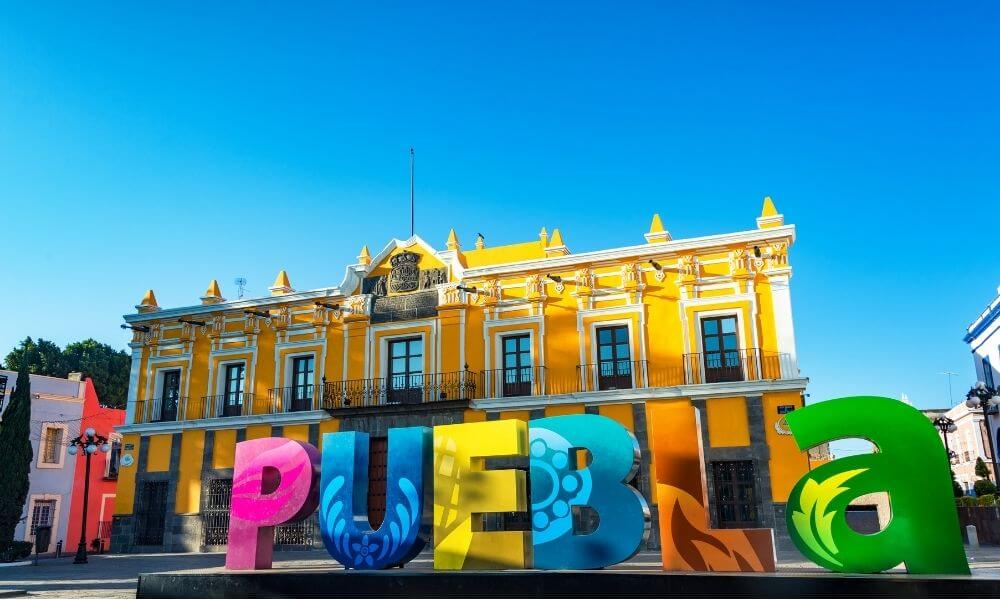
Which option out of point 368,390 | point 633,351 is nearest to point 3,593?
point 368,390

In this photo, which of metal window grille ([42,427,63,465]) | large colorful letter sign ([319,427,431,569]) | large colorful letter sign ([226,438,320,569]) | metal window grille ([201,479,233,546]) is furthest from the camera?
metal window grille ([42,427,63,465])

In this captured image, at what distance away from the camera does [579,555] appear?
423 inches

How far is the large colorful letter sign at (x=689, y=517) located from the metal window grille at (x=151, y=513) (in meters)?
20.3

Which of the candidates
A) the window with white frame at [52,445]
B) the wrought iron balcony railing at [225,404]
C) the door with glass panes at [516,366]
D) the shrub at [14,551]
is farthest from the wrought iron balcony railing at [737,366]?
the window with white frame at [52,445]

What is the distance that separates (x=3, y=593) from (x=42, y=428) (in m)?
19.6

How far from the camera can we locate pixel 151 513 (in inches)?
1017

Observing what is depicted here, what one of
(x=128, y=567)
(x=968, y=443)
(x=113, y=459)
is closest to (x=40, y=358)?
(x=113, y=459)

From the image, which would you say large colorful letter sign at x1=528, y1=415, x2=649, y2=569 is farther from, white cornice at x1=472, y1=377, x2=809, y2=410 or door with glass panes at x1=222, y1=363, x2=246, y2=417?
door with glass panes at x1=222, y1=363, x2=246, y2=417

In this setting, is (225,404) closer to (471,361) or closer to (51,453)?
(471,361)

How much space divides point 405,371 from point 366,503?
12325 millimetres

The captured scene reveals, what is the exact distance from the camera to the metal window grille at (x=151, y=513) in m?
25.5

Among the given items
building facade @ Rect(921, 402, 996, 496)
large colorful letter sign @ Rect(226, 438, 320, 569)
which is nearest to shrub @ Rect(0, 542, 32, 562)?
large colorful letter sign @ Rect(226, 438, 320, 569)

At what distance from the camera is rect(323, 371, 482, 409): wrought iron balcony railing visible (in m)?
23.3

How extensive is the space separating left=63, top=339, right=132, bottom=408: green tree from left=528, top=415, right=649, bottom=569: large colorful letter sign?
41.9 meters
